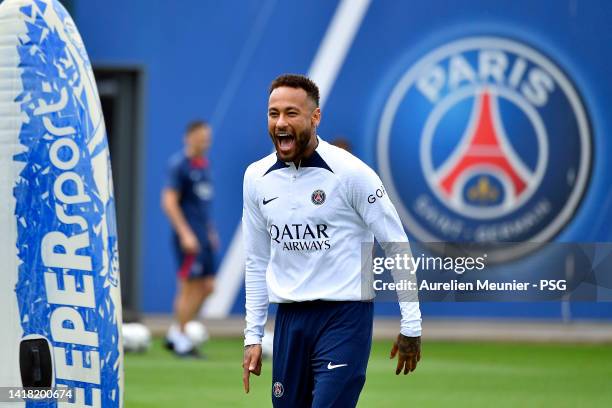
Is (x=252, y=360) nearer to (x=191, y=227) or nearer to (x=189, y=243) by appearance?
(x=189, y=243)

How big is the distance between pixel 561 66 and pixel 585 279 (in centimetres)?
1046

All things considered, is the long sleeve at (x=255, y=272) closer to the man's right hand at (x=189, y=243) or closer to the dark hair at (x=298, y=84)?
the dark hair at (x=298, y=84)

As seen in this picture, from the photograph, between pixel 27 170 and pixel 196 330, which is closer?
pixel 27 170

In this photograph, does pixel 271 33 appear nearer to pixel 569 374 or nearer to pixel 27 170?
pixel 569 374

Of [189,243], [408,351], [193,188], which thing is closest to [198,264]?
[189,243]

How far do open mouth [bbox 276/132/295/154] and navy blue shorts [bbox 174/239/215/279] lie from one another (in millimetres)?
7758

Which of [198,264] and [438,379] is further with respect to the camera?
[198,264]

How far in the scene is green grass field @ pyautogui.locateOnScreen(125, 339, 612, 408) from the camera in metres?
11.2

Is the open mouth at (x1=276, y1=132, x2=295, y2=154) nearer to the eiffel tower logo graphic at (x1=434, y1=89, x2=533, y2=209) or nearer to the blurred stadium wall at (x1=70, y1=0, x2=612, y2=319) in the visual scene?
the blurred stadium wall at (x1=70, y1=0, x2=612, y2=319)

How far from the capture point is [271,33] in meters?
18.1

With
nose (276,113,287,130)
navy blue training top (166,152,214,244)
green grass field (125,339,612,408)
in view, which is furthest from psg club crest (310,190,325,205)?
navy blue training top (166,152,214,244)

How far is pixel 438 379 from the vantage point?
42.4ft

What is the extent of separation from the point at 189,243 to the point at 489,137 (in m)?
5.41

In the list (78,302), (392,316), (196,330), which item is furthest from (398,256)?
(392,316)
